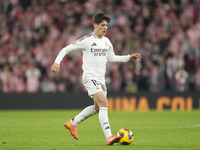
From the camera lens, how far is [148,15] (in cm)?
1877

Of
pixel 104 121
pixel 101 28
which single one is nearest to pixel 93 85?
pixel 104 121

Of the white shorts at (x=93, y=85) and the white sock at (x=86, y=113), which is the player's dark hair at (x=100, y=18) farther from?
the white sock at (x=86, y=113)

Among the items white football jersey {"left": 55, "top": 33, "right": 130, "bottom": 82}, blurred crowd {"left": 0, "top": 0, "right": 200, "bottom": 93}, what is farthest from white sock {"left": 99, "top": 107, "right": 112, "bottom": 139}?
blurred crowd {"left": 0, "top": 0, "right": 200, "bottom": 93}

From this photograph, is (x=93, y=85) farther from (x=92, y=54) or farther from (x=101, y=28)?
(x=101, y=28)

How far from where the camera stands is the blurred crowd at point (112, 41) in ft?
54.6

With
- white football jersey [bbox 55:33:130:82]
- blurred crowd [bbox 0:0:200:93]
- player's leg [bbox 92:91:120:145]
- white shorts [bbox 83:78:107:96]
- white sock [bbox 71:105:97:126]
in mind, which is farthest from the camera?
blurred crowd [bbox 0:0:200:93]

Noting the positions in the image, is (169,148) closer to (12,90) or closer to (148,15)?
(12,90)

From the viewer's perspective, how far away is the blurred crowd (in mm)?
16641

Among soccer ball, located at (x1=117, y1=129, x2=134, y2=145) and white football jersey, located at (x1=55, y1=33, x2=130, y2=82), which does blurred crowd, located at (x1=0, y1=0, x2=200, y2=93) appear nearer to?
white football jersey, located at (x1=55, y1=33, x2=130, y2=82)

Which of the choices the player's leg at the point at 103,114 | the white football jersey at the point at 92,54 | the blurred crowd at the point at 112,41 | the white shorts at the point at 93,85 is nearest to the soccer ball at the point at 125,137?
the player's leg at the point at 103,114

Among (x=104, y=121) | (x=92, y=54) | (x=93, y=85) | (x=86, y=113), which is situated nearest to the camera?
(x=104, y=121)

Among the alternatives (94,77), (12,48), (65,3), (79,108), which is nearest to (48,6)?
(65,3)

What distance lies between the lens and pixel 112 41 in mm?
17703

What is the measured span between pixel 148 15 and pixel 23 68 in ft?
20.7
